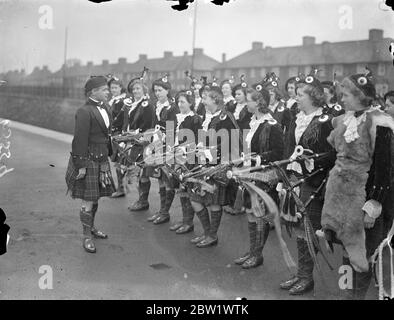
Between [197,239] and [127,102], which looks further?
[127,102]

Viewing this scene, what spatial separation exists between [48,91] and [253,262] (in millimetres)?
28926

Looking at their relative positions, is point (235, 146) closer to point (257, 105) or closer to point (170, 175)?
point (257, 105)

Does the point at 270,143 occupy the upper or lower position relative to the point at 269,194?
upper

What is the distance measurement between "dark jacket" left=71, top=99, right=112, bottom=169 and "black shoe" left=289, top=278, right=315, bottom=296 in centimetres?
305

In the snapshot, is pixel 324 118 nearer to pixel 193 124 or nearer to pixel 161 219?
pixel 193 124

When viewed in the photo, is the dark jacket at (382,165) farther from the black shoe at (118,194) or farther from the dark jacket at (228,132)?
the black shoe at (118,194)

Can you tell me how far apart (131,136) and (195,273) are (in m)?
3.27

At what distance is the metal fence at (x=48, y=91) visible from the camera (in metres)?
28.0

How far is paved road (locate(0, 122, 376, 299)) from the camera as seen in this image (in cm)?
449

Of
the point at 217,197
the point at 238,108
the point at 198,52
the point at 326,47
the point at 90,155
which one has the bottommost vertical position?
the point at 217,197

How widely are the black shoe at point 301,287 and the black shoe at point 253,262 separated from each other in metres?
0.74

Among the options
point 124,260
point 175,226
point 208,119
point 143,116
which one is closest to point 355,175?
point 208,119

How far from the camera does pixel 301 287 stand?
14.8ft
